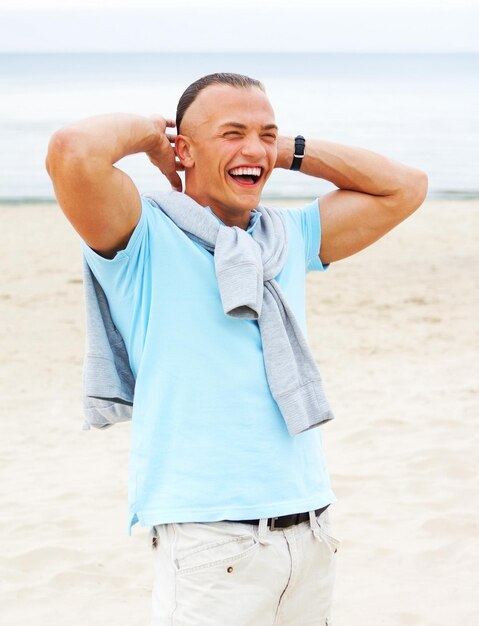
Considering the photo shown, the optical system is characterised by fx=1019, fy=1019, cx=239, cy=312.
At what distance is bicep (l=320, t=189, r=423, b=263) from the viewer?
10.3ft

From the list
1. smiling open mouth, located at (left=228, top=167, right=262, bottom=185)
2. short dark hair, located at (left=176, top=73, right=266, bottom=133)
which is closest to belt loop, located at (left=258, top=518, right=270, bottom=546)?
smiling open mouth, located at (left=228, top=167, right=262, bottom=185)

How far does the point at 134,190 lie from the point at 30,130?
35659 millimetres

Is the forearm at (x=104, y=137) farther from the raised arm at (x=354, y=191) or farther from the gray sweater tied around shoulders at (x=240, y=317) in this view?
the raised arm at (x=354, y=191)

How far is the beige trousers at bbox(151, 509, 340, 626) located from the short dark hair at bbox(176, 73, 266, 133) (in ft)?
3.75

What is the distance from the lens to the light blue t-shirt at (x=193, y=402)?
2590 millimetres

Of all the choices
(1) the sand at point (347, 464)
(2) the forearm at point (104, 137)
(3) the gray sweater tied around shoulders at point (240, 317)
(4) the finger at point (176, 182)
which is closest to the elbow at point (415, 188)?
(3) the gray sweater tied around shoulders at point (240, 317)

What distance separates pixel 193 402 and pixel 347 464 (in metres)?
3.76

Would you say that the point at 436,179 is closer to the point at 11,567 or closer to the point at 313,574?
the point at 11,567

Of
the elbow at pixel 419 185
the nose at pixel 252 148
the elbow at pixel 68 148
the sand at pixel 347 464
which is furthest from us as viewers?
the sand at pixel 347 464

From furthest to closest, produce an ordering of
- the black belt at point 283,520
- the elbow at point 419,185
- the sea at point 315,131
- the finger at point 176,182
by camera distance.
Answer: the sea at point 315,131 → the elbow at point 419,185 → the finger at point 176,182 → the black belt at point 283,520

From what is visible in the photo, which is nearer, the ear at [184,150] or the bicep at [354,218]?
the ear at [184,150]

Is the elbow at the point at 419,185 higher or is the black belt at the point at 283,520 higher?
the elbow at the point at 419,185

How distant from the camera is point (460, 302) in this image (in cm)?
1079

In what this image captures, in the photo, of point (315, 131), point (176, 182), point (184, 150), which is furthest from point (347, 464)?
point (315, 131)
